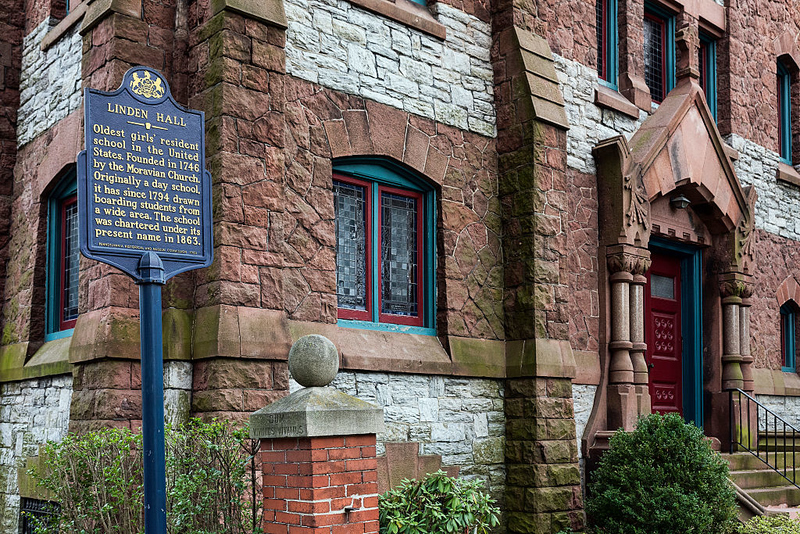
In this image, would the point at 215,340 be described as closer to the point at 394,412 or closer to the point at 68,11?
the point at 394,412

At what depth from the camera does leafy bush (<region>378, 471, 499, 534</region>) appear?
20.4 feet

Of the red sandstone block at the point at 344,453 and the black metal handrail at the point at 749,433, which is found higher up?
the red sandstone block at the point at 344,453

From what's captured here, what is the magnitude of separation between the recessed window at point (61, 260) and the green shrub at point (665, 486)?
555cm

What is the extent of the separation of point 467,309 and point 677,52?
5.52 meters

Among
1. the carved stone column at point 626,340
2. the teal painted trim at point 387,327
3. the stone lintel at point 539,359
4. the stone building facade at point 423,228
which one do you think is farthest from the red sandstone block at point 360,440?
the carved stone column at point 626,340

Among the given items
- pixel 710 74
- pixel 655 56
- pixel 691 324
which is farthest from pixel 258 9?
pixel 710 74

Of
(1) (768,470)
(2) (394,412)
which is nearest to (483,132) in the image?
(2) (394,412)

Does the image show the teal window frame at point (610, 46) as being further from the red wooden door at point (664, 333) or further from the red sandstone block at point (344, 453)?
the red sandstone block at point (344, 453)

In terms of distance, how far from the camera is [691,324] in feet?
39.4

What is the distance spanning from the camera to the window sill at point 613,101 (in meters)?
10.5

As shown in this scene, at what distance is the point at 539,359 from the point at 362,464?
13.0 ft

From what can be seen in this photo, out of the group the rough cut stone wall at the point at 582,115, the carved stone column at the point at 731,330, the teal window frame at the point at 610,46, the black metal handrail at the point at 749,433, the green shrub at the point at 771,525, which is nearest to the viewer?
the green shrub at the point at 771,525

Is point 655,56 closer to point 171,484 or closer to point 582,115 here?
point 582,115

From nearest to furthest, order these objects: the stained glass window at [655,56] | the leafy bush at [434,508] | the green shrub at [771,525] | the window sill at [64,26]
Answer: the leafy bush at [434,508] → the window sill at [64,26] → the green shrub at [771,525] → the stained glass window at [655,56]
